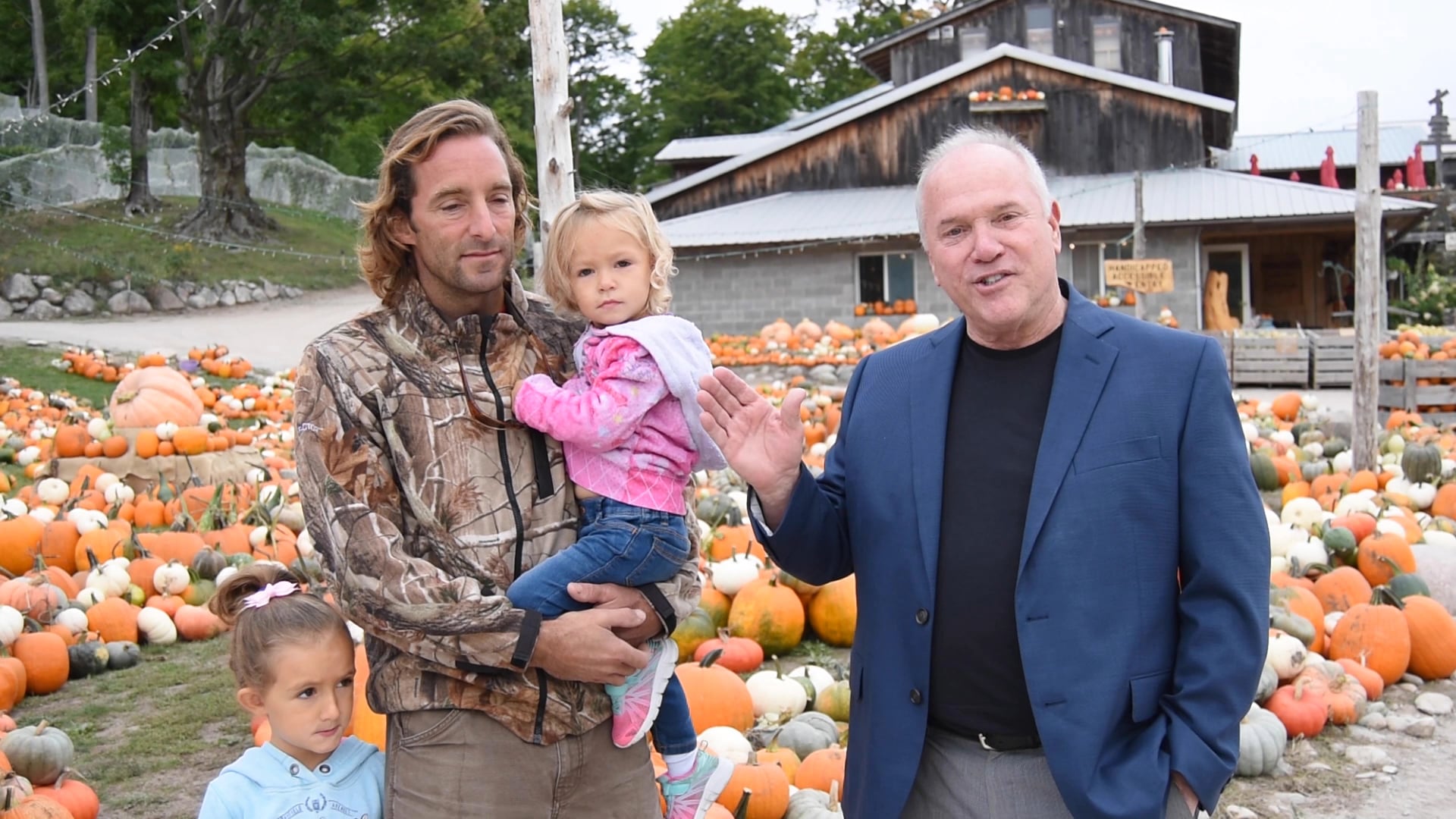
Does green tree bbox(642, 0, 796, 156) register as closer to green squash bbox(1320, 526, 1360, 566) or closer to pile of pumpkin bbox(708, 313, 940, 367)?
pile of pumpkin bbox(708, 313, 940, 367)

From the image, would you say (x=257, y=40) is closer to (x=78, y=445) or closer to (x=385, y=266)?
(x=78, y=445)

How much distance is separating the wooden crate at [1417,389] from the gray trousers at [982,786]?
12.2m

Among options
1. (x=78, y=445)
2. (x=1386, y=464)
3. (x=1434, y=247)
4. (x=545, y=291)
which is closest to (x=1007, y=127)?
(x=1434, y=247)

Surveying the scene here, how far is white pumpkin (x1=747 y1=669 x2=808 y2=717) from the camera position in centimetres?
473

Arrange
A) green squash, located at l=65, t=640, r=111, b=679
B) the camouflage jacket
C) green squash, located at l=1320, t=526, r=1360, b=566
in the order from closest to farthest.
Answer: the camouflage jacket < green squash, located at l=65, t=640, r=111, b=679 < green squash, located at l=1320, t=526, r=1360, b=566

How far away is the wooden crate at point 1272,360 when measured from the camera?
17.2 m

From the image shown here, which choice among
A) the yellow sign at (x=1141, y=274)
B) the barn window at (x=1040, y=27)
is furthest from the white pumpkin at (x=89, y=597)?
the barn window at (x=1040, y=27)

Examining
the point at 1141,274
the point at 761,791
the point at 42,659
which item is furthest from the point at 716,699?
the point at 1141,274

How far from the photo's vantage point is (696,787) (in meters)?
2.65

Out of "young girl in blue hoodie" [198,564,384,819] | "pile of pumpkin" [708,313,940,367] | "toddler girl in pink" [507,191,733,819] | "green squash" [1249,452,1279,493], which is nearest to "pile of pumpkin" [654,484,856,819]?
"toddler girl in pink" [507,191,733,819]

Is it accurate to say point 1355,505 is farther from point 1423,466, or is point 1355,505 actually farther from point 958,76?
point 958,76

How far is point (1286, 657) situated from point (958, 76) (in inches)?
830

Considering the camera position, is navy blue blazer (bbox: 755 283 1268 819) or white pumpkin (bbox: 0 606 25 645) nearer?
navy blue blazer (bbox: 755 283 1268 819)

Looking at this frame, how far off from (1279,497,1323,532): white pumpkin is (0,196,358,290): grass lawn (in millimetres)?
18518
